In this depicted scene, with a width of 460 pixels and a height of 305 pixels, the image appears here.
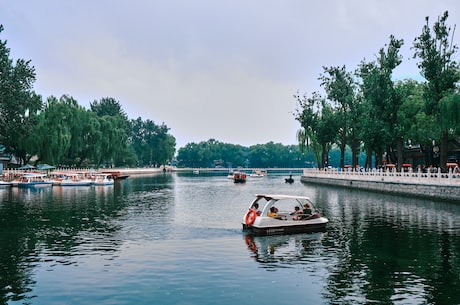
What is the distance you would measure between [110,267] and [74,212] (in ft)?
60.8

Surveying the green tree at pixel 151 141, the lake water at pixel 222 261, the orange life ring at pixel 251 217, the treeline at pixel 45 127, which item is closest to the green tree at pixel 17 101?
the treeline at pixel 45 127

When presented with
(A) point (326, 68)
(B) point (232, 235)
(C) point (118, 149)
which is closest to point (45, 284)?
(B) point (232, 235)

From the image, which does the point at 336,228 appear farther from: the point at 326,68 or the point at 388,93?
the point at 326,68

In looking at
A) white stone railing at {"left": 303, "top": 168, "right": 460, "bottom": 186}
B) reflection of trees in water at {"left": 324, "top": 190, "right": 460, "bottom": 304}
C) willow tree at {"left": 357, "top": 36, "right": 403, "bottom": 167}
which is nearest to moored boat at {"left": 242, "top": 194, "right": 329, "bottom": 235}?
reflection of trees in water at {"left": 324, "top": 190, "right": 460, "bottom": 304}

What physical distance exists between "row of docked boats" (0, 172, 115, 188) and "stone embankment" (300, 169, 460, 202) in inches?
1425

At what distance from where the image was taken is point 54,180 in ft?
219

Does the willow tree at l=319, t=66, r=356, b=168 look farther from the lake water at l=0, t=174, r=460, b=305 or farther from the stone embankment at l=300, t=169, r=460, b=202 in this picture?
the lake water at l=0, t=174, r=460, b=305

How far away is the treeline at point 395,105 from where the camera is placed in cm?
4462

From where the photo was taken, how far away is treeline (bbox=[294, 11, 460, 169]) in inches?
1757

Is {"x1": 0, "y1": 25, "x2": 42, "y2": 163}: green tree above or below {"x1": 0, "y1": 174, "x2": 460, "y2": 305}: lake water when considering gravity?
above

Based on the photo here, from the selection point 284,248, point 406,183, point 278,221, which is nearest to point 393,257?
point 284,248

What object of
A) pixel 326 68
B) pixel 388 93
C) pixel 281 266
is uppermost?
pixel 326 68

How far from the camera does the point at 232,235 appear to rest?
913 inches

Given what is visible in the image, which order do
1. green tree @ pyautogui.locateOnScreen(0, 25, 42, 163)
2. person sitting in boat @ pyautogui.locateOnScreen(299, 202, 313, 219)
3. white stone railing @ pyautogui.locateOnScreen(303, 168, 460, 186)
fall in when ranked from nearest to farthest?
person sitting in boat @ pyautogui.locateOnScreen(299, 202, 313, 219) → white stone railing @ pyautogui.locateOnScreen(303, 168, 460, 186) → green tree @ pyautogui.locateOnScreen(0, 25, 42, 163)
